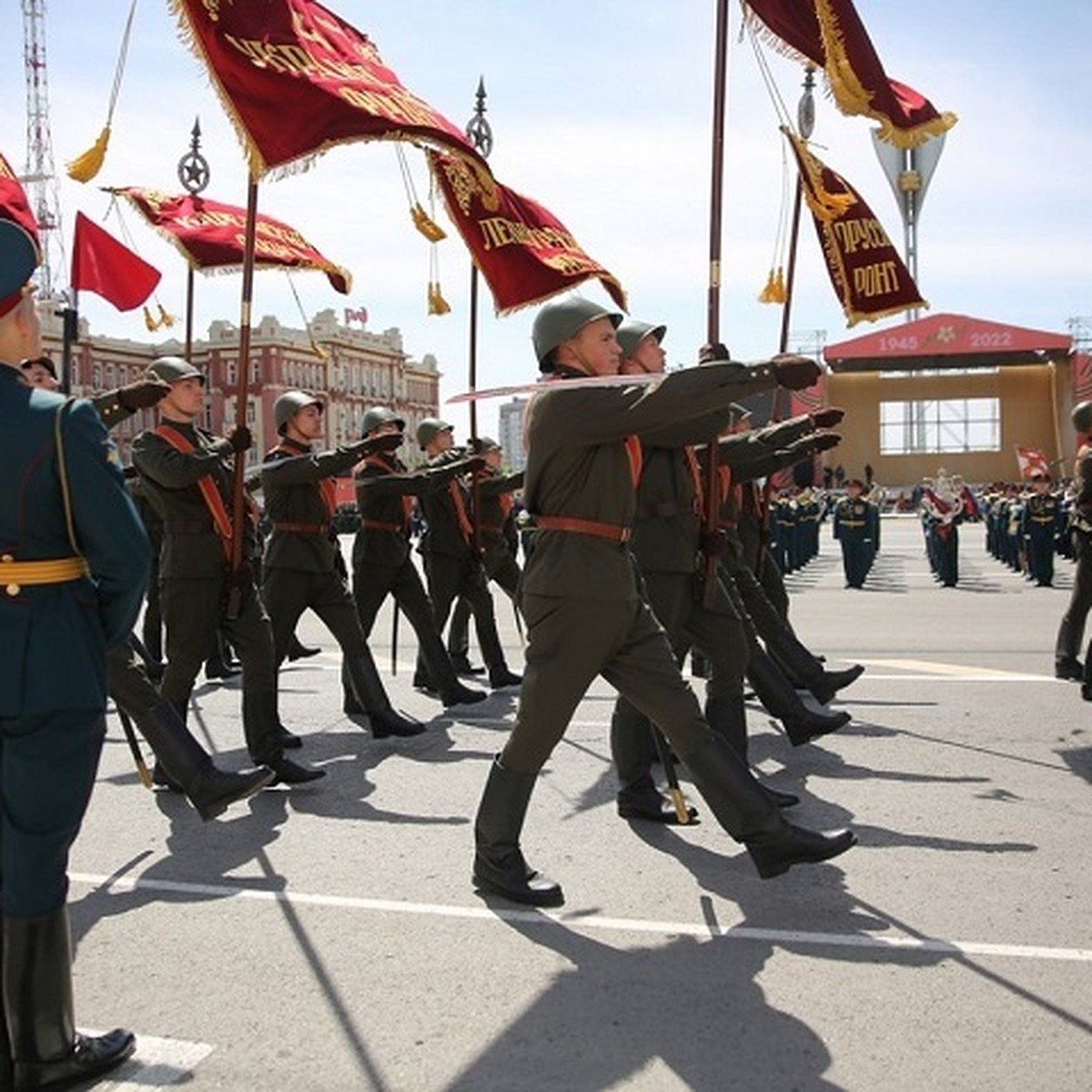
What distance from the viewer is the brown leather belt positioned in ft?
14.2

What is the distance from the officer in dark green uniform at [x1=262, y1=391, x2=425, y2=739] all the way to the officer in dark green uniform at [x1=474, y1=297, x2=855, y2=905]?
276 cm

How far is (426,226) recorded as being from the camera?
891 cm

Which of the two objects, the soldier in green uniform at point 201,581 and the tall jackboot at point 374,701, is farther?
the tall jackboot at point 374,701

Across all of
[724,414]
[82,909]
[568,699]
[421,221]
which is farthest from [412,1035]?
[421,221]

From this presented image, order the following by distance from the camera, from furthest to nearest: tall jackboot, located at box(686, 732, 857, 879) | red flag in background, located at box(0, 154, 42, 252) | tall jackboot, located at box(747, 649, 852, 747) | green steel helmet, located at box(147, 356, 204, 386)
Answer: tall jackboot, located at box(747, 649, 852, 747) → green steel helmet, located at box(147, 356, 204, 386) → red flag in background, located at box(0, 154, 42, 252) → tall jackboot, located at box(686, 732, 857, 879)

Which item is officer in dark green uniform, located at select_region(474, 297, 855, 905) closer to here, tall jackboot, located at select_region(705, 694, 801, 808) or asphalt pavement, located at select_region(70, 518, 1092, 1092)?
asphalt pavement, located at select_region(70, 518, 1092, 1092)

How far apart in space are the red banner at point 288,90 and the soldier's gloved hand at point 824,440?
2319 millimetres

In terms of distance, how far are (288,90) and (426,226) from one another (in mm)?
2777

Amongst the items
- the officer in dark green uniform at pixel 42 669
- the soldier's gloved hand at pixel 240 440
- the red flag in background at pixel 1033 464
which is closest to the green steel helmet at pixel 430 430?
the soldier's gloved hand at pixel 240 440

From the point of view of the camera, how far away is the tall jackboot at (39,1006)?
9.93 feet

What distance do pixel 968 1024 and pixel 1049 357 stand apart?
65.9 meters

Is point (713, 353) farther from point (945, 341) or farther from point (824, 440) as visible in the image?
point (945, 341)

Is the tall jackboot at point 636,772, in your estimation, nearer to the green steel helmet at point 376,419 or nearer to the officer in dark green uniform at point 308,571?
the officer in dark green uniform at point 308,571

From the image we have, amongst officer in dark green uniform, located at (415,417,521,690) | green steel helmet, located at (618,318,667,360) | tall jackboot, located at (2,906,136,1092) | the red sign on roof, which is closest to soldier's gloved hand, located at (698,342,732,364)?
green steel helmet, located at (618,318,667,360)
